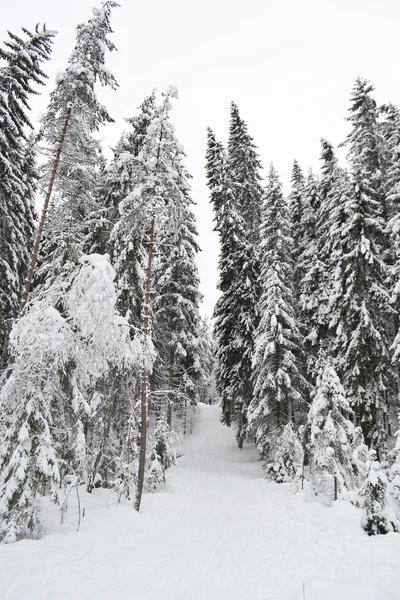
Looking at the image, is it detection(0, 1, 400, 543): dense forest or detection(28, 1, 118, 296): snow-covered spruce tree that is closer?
detection(0, 1, 400, 543): dense forest

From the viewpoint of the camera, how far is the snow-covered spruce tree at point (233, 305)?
20.5m

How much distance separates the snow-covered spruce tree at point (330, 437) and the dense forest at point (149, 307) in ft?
0.19

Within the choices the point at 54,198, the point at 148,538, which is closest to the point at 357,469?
the point at 148,538

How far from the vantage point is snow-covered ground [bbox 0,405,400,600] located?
540 centimetres

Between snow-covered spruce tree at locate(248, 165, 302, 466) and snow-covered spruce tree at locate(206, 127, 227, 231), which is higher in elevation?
snow-covered spruce tree at locate(206, 127, 227, 231)

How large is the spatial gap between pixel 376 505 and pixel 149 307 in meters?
9.09

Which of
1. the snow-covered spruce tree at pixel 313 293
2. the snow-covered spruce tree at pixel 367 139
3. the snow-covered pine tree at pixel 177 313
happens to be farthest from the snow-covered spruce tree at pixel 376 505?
the snow-covered spruce tree at pixel 367 139

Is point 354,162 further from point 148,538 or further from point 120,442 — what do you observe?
point 148,538

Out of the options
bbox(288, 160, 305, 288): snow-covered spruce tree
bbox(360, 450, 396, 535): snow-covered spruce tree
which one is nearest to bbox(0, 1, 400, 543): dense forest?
bbox(360, 450, 396, 535): snow-covered spruce tree

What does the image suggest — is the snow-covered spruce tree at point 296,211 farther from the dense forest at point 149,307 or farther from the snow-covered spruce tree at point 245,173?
the snow-covered spruce tree at point 245,173

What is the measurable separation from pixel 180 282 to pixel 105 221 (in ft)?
27.2

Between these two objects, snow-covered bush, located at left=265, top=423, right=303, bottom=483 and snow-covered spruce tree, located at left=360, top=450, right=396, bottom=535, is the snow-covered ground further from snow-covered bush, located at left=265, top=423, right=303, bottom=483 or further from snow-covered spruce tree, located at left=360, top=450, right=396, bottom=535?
snow-covered bush, located at left=265, top=423, right=303, bottom=483

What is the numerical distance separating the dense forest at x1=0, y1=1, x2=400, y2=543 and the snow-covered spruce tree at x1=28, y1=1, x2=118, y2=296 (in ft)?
0.22

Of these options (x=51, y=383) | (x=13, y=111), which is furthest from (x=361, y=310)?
(x=13, y=111)
